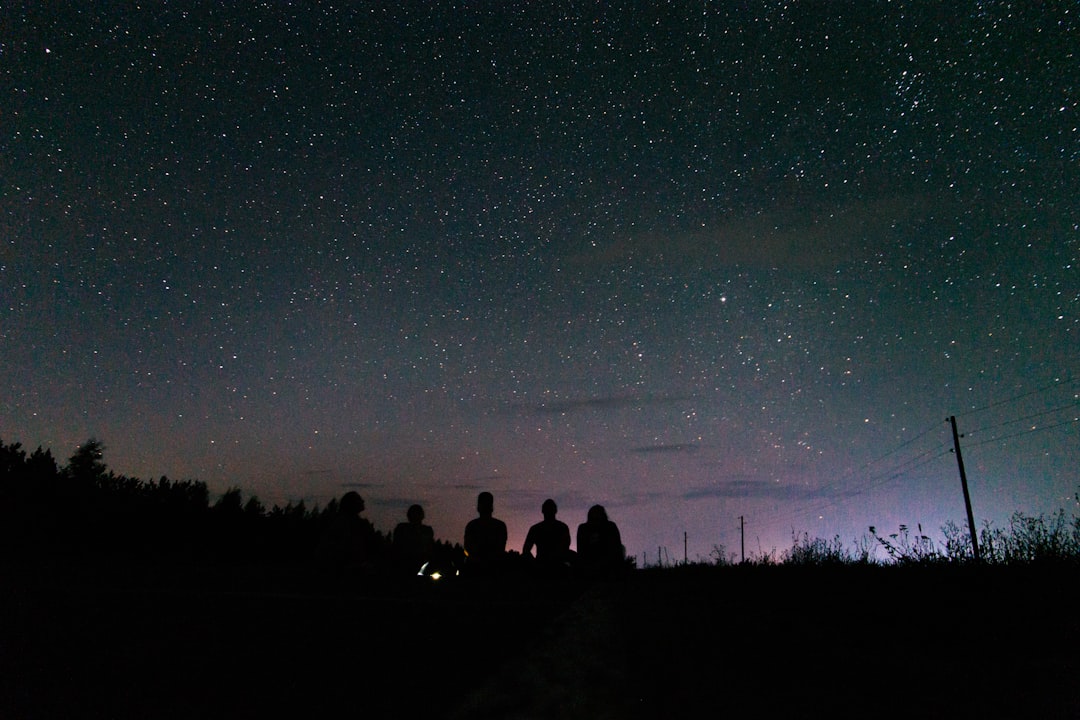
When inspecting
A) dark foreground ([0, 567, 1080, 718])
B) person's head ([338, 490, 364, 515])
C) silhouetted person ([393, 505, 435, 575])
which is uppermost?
person's head ([338, 490, 364, 515])

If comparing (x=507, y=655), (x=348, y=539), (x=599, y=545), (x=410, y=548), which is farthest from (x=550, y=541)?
(x=507, y=655)

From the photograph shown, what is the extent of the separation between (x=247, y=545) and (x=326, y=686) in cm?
4110

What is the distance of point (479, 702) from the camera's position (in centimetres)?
220

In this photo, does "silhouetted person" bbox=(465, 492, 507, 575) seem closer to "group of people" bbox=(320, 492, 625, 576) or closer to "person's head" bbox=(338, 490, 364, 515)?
"group of people" bbox=(320, 492, 625, 576)

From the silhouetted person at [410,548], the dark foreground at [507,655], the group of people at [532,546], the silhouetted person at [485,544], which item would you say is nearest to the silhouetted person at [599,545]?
the group of people at [532,546]

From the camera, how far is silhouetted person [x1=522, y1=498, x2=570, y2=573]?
6.66 metres

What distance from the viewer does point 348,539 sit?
19.4 feet

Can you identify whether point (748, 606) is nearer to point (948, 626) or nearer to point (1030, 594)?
point (948, 626)

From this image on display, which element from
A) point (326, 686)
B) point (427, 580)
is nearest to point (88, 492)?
point (427, 580)

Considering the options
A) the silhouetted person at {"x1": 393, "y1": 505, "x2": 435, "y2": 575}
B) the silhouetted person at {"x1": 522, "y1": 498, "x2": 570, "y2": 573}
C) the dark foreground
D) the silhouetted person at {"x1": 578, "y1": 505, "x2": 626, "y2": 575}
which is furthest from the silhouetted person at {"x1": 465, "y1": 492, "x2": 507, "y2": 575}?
the dark foreground

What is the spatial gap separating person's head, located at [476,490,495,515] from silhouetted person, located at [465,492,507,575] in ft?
0.25

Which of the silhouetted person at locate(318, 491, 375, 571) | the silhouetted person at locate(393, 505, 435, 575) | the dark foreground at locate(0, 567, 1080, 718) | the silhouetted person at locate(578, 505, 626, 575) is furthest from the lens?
the silhouetted person at locate(393, 505, 435, 575)

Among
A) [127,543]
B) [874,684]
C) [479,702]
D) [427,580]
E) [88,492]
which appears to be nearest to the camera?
[479,702]

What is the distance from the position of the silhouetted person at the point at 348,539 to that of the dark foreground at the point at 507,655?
1.89 meters
